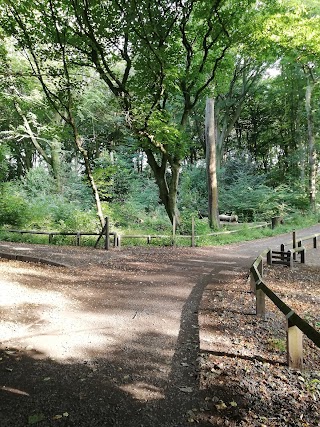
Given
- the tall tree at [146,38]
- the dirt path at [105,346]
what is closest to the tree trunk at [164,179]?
the tall tree at [146,38]

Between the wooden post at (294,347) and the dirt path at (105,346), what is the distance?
91cm

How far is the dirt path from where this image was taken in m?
3.27

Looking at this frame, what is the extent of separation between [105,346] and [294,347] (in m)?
2.49

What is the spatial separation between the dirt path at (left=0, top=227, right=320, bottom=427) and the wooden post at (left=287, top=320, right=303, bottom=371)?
91 centimetres

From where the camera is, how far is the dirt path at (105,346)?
3.27m

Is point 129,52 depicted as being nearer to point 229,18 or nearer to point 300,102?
point 229,18

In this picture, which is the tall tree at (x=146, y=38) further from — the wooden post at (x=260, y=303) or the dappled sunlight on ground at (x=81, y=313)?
the wooden post at (x=260, y=303)

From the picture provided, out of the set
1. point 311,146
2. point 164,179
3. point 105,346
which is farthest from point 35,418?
point 311,146

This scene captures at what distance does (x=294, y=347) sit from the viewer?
4141 mm

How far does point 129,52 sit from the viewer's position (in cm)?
1473

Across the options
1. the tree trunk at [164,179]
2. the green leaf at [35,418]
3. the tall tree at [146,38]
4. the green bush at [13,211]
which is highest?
the tall tree at [146,38]

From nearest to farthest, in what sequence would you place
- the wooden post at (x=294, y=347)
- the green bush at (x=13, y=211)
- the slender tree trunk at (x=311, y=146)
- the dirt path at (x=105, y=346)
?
the dirt path at (x=105, y=346)
the wooden post at (x=294, y=347)
the green bush at (x=13, y=211)
the slender tree trunk at (x=311, y=146)

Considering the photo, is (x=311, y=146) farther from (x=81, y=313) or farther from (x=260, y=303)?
(x=81, y=313)

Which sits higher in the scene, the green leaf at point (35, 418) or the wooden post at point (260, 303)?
the wooden post at point (260, 303)
